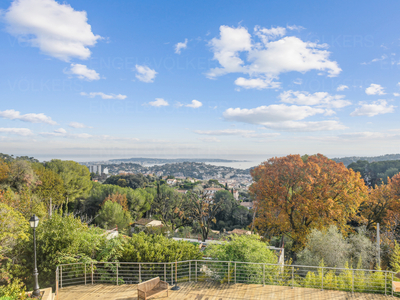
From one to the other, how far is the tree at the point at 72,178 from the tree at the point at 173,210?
892cm

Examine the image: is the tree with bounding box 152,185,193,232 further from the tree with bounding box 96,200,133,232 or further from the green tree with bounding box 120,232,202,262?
the green tree with bounding box 120,232,202,262

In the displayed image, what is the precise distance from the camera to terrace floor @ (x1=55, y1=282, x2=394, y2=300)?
22.7 ft

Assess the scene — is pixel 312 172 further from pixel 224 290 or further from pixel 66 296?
pixel 66 296

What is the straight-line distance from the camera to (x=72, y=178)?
28.9 m

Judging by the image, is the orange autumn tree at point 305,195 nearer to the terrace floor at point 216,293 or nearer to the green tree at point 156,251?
the terrace floor at point 216,293

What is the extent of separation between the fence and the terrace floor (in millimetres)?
227

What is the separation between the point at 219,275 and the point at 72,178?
1027 inches

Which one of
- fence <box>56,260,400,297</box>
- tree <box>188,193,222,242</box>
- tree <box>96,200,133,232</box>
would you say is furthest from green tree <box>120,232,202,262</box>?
tree <box>96,200,133,232</box>

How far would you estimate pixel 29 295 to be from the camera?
666 cm

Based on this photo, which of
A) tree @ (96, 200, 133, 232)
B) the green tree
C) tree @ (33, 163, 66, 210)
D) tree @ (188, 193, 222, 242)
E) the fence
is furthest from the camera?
tree @ (33, 163, 66, 210)

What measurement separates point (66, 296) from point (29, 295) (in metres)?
0.93

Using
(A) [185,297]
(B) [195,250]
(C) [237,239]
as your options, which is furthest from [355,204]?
(A) [185,297]

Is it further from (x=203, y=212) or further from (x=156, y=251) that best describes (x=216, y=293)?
(x=203, y=212)

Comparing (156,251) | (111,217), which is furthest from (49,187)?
(156,251)
